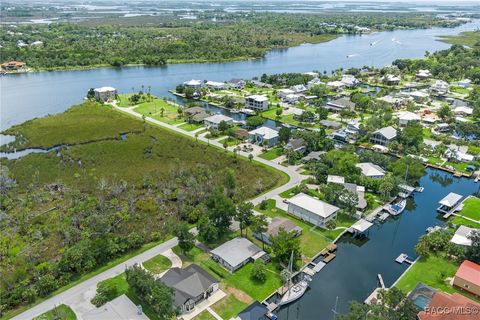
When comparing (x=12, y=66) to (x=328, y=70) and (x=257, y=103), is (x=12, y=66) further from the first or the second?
(x=328, y=70)

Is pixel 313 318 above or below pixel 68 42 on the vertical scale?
below

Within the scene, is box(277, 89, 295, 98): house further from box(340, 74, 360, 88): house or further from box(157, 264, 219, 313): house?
box(157, 264, 219, 313): house

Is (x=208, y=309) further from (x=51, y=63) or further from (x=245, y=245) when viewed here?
(x=51, y=63)

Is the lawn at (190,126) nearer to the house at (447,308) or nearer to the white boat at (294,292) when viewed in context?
the white boat at (294,292)

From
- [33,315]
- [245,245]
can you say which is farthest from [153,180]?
[33,315]

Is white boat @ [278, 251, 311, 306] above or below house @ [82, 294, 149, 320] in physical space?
below

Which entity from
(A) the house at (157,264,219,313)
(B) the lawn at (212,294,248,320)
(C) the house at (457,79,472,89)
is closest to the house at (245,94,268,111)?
(A) the house at (157,264,219,313)

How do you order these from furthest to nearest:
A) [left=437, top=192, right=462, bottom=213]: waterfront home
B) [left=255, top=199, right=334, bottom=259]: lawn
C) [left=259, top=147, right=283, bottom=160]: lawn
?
[left=259, top=147, right=283, bottom=160]: lawn → [left=437, top=192, right=462, bottom=213]: waterfront home → [left=255, top=199, right=334, bottom=259]: lawn
